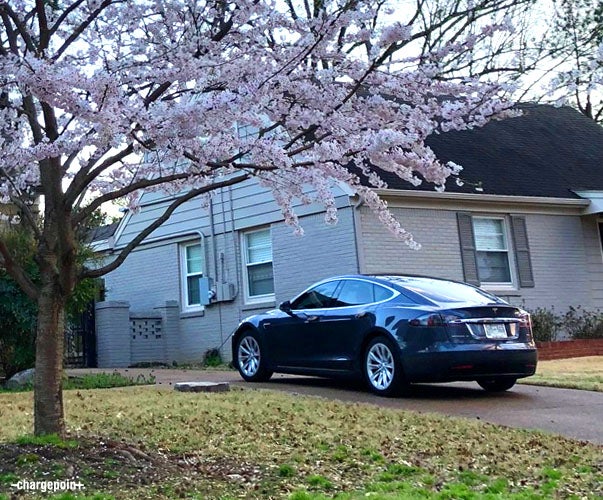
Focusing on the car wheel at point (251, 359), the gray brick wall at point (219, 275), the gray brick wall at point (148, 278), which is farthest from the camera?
the gray brick wall at point (148, 278)

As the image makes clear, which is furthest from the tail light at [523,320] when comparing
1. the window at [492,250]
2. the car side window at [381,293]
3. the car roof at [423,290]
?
the window at [492,250]

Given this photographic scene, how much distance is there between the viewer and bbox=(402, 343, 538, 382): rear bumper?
898 centimetres

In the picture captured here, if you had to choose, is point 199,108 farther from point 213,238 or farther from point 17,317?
point 213,238

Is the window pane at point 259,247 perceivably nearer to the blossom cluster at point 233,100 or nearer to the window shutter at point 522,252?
the window shutter at point 522,252

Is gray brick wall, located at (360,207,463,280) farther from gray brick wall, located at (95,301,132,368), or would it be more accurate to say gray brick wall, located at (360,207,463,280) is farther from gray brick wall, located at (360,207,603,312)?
gray brick wall, located at (95,301,132,368)

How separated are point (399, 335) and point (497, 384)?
5.75 ft

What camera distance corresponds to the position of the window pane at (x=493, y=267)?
16.0 m

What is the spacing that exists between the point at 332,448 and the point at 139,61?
349 cm

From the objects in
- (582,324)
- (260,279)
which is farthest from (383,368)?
(582,324)

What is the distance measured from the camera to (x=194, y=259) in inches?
690

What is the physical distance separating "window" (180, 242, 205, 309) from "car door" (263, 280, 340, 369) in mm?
6507

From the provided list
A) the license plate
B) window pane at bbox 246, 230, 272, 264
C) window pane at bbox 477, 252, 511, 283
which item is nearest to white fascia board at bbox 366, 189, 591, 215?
window pane at bbox 477, 252, 511, 283

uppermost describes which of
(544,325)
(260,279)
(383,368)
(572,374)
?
(260,279)

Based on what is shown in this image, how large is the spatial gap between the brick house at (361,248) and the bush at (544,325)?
1.16ft
